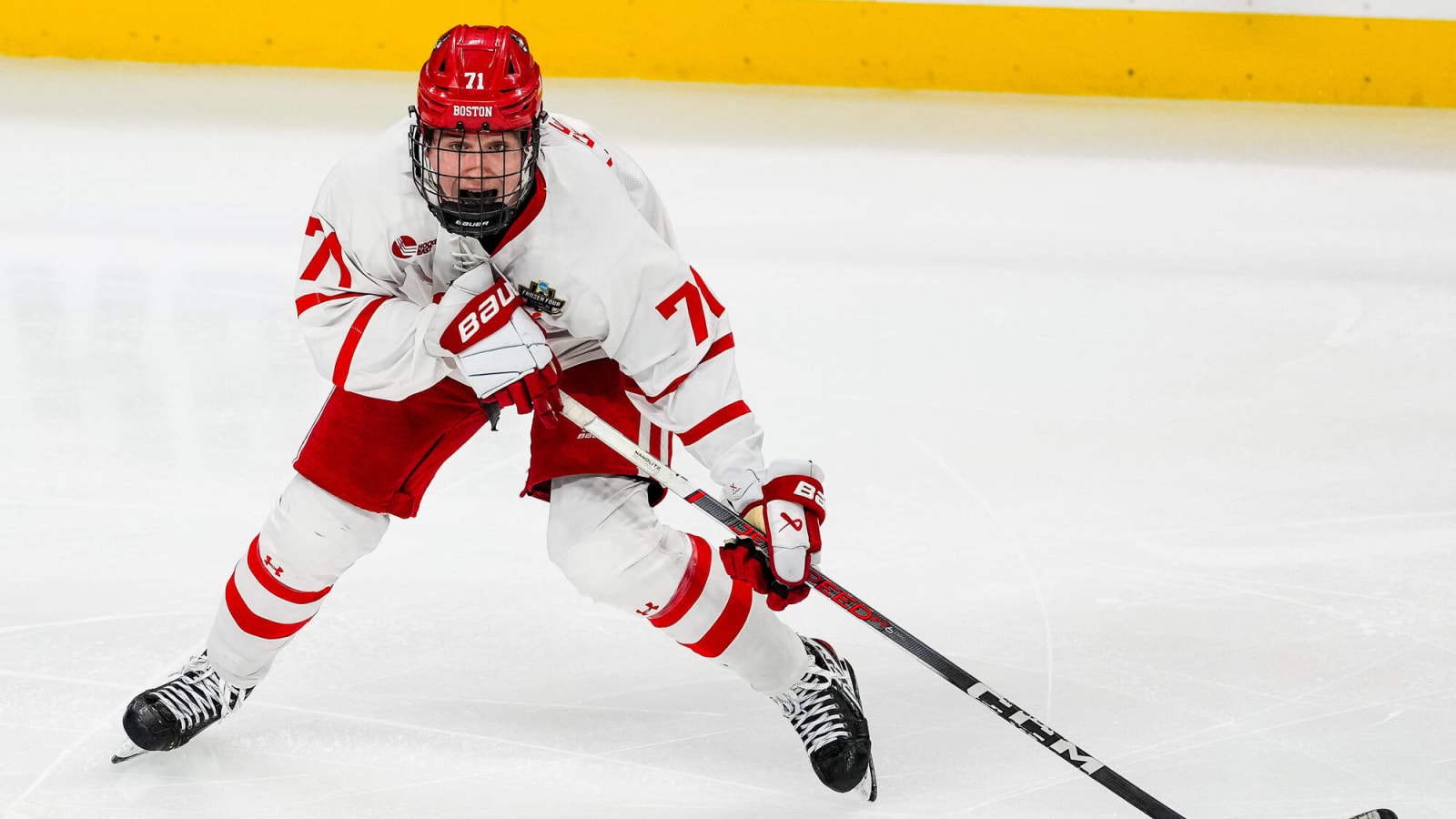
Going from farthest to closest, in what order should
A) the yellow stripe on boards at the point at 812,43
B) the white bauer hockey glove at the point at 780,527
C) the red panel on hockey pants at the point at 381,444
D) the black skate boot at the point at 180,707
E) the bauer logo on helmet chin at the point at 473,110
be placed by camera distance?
1. the yellow stripe on boards at the point at 812,43
2. the black skate boot at the point at 180,707
3. the red panel on hockey pants at the point at 381,444
4. the white bauer hockey glove at the point at 780,527
5. the bauer logo on helmet chin at the point at 473,110

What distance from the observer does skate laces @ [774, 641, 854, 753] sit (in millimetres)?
2309

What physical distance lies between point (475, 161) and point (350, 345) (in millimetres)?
311

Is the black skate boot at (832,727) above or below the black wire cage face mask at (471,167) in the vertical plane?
below

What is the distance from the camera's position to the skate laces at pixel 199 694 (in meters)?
2.34

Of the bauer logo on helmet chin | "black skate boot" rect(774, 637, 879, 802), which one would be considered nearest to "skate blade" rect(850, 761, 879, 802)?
"black skate boot" rect(774, 637, 879, 802)

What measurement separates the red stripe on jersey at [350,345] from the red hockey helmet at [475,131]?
0.18 m

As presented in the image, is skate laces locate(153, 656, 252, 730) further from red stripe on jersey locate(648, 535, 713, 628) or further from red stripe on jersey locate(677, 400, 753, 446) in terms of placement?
red stripe on jersey locate(677, 400, 753, 446)

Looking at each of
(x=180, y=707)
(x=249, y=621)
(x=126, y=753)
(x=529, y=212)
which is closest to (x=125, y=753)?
(x=126, y=753)

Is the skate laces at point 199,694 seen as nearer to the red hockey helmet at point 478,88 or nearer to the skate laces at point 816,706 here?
the skate laces at point 816,706

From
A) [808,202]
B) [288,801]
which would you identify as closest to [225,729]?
[288,801]

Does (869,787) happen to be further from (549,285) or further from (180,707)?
(180,707)

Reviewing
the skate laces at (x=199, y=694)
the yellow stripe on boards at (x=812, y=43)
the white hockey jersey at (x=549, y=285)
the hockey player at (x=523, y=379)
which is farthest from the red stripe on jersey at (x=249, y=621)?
the yellow stripe on boards at (x=812, y=43)

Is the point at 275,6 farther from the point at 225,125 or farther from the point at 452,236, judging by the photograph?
the point at 452,236

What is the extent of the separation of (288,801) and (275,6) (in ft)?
14.5
